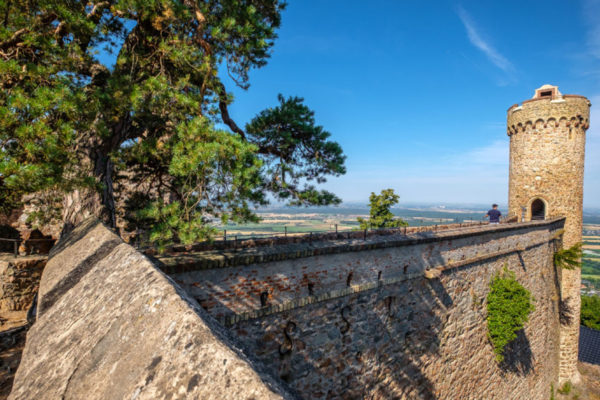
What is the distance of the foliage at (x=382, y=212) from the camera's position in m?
20.8

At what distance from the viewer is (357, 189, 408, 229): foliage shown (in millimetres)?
20828

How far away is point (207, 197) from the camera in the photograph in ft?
18.6

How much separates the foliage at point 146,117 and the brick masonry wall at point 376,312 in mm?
1386

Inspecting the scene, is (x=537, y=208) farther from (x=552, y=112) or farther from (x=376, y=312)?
(x=376, y=312)

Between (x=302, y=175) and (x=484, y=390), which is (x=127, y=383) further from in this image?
(x=484, y=390)

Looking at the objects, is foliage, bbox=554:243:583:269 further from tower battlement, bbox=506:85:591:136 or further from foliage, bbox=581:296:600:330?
foliage, bbox=581:296:600:330

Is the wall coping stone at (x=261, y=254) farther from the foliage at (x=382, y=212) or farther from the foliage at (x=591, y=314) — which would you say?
the foliage at (x=591, y=314)

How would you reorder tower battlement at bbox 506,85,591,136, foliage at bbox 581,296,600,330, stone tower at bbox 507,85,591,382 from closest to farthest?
tower battlement at bbox 506,85,591,136
stone tower at bbox 507,85,591,382
foliage at bbox 581,296,600,330

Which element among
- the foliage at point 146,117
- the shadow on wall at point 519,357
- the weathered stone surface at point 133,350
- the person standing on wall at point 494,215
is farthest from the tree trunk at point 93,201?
the person standing on wall at point 494,215

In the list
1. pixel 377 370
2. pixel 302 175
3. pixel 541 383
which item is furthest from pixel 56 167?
pixel 541 383

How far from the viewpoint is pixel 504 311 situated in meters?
10.7

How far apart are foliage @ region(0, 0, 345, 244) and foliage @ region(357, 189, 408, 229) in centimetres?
1359

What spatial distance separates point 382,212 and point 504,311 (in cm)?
1105

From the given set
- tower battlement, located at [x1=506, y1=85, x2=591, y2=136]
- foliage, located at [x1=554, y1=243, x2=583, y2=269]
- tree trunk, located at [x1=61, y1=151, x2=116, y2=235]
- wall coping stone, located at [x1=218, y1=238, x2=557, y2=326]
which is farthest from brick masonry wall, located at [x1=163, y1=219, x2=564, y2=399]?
tower battlement, located at [x1=506, y1=85, x2=591, y2=136]
